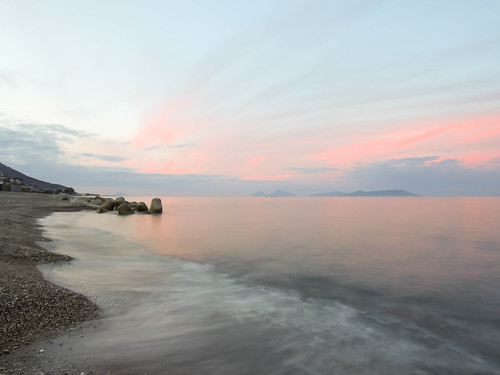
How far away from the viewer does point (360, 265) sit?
14625 mm

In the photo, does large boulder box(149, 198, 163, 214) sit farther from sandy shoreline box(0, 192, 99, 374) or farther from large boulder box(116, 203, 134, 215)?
sandy shoreline box(0, 192, 99, 374)

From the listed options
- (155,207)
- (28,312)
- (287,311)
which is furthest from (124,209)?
(287,311)

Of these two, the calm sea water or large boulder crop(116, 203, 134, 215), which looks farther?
large boulder crop(116, 203, 134, 215)

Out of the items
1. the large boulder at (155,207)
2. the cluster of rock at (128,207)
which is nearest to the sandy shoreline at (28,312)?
the cluster of rock at (128,207)

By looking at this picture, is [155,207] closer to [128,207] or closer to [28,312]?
[128,207]

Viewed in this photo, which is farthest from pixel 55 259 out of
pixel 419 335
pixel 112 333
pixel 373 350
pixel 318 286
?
pixel 419 335

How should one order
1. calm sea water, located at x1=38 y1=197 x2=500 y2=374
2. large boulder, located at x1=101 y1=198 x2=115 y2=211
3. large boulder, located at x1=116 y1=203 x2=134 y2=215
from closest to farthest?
calm sea water, located at x1=38 y1=197 x2=500 y2=374
large boulder, located at x1=116 y1=203 x2=134 y2=215
large boulder, located at x1=101 y1=198 x2=115 y2=211

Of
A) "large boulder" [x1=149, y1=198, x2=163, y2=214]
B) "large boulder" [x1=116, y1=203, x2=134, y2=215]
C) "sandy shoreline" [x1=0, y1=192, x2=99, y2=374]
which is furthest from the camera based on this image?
"large boulder" [x1=149, y1=198, x2=163, y2=214]

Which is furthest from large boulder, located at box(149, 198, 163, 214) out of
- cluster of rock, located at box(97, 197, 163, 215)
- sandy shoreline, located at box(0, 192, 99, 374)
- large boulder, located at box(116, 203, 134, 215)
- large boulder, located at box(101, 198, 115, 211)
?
sandy shoreline, located at box(0, 192, 99, 374)

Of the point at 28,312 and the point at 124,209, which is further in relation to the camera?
the point at 124,209

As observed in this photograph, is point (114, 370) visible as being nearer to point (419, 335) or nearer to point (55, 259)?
point (419, 335)

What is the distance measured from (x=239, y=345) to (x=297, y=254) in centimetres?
1207

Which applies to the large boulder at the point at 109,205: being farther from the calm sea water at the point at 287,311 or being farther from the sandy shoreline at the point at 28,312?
the sandy shoreline at the point at 28,312

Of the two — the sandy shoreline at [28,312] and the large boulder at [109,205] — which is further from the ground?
the large boulder at [109,205]
